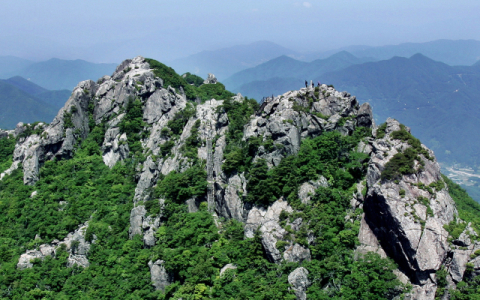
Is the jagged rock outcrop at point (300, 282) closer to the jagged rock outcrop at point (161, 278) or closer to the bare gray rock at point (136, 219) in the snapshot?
the jagged rock outcrop at point (161, 278)

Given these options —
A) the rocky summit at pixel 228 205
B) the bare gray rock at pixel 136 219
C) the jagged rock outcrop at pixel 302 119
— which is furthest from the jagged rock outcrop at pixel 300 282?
the bare gray rock at pixel 136 219

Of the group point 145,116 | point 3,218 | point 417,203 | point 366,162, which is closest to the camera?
point 417,203

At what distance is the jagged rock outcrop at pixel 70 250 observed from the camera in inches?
1788

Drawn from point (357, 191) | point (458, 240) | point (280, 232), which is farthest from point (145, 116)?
point (458, 240)

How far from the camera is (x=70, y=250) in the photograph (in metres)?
47.0

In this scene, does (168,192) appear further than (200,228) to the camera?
Yes

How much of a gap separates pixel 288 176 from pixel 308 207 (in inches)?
208

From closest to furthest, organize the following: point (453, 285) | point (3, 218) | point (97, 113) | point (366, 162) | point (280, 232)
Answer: point (453, 285) → point (280, 232) → point (366, 162) → point (3, 218) → point (97, 113)

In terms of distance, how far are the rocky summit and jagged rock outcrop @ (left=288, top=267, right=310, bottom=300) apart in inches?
3.9

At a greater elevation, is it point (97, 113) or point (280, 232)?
point (97, 113)

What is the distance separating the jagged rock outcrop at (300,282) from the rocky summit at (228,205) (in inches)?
3.9

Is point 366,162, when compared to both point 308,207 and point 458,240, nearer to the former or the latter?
point 308,207

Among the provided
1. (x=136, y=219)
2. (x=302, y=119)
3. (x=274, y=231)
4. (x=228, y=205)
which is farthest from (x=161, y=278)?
(x=302, y=119)

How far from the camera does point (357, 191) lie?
38.1 m
